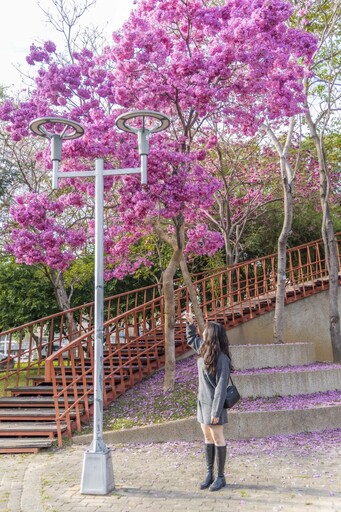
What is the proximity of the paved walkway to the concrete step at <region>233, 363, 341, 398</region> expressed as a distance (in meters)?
1.16

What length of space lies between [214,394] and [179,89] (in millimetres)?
5149

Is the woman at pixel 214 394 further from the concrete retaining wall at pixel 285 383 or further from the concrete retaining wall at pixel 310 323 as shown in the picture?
the concrete retaining wall at pixel 310 323

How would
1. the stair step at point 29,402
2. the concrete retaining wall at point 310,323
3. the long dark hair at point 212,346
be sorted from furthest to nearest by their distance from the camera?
the concrete retaining wall at point 310,323
the stair step at point 29,402
the long dark hair at point 212,346

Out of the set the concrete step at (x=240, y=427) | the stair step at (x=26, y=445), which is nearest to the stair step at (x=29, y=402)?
the stair step at (x=26, y=445)

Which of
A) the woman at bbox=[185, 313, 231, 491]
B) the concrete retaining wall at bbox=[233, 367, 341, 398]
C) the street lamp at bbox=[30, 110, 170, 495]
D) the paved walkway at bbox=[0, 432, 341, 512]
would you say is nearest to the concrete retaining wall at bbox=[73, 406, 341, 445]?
the paved walkway at bbox=[0, 432, 341, 512]

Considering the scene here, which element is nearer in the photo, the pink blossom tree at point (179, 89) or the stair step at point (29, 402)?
the pink blossom tree at point (179, 89)

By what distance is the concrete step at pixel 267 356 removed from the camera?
9984 mm

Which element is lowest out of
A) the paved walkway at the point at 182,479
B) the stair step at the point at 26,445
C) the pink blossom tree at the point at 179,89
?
the paved walkway at the point at 182,479

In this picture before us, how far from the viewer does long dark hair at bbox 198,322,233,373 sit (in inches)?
224

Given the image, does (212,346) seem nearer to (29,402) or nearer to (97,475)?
(97,475)

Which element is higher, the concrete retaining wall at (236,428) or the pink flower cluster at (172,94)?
the pink flower cluster at (172,94)

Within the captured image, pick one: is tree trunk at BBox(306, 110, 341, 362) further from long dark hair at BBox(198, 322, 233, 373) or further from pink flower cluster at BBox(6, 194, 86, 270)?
long dark hair at BBox(198, 322, 233, 373)

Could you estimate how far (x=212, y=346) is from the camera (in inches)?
225

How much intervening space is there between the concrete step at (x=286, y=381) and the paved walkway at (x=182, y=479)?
1.16 metres
